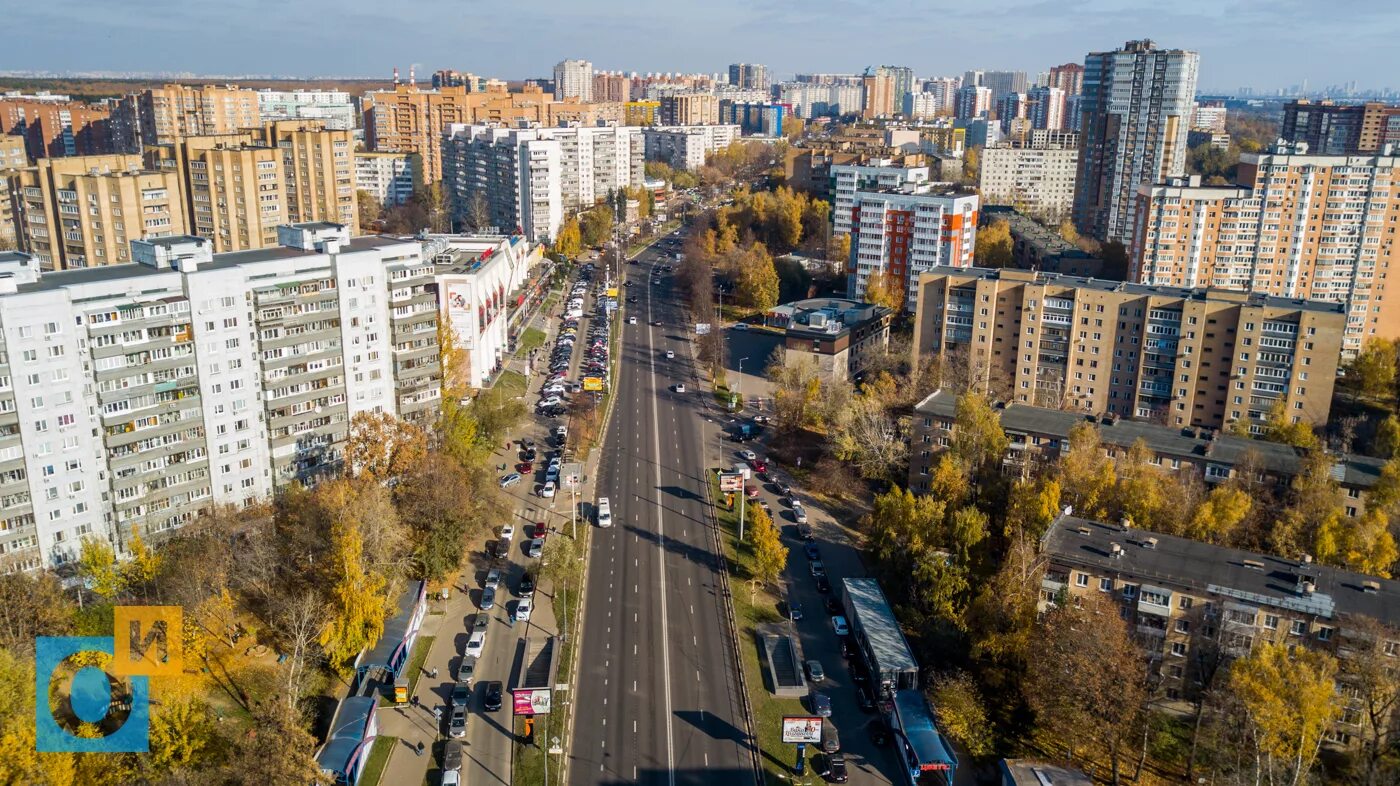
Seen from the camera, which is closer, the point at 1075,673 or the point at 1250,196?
the point at 1075,673

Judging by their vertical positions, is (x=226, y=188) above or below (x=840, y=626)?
above

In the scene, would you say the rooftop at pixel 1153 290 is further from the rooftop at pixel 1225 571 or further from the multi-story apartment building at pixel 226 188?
the multi-story apartment building at pixel 226 188

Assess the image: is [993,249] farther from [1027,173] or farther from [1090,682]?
[1090,682]

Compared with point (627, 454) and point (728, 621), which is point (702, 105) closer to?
point (627, 454)

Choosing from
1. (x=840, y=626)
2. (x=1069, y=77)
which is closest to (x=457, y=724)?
(x=840, y=626)

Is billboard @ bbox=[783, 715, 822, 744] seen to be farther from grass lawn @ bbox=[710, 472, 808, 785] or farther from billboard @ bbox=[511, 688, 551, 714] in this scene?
billboard @ bbox=[511, 688, 551, 714]

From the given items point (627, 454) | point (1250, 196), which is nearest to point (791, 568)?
point (627, 454)
